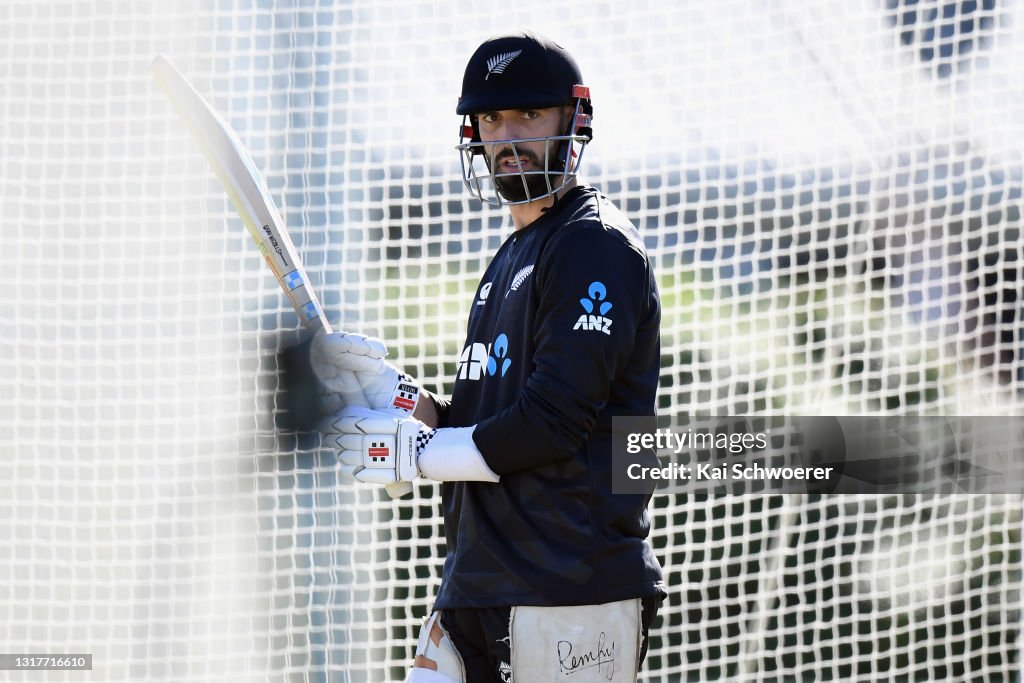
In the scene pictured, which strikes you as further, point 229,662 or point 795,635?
point 795,635

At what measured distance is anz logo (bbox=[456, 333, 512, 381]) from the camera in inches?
84.7

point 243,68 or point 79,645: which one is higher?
Result: point 243,68

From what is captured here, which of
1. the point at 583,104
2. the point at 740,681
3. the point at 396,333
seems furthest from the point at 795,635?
the point at 583,104

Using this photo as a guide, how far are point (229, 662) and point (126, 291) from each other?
4.00 feet

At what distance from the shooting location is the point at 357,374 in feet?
7.69

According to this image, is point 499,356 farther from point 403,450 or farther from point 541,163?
point 541,163

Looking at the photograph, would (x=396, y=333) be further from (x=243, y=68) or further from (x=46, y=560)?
(x=46, y=560)

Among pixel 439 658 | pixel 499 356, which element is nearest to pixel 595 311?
pixel 499 356

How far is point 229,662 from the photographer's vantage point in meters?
3.77

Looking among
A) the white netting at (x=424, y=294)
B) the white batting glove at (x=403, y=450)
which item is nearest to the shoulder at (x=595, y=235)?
the white batting glove at (x=403, y=450)

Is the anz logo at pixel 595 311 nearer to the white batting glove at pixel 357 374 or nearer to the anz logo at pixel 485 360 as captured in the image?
the anz logo at pixel 485 360

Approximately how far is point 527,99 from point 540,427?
24.3 inches

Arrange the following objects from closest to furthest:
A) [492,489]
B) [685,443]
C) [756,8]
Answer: [492,489]
[685,443]
[756,8]

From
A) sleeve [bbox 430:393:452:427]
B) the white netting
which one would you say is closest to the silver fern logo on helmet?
sleeve [bbox 430:393:452:427]
